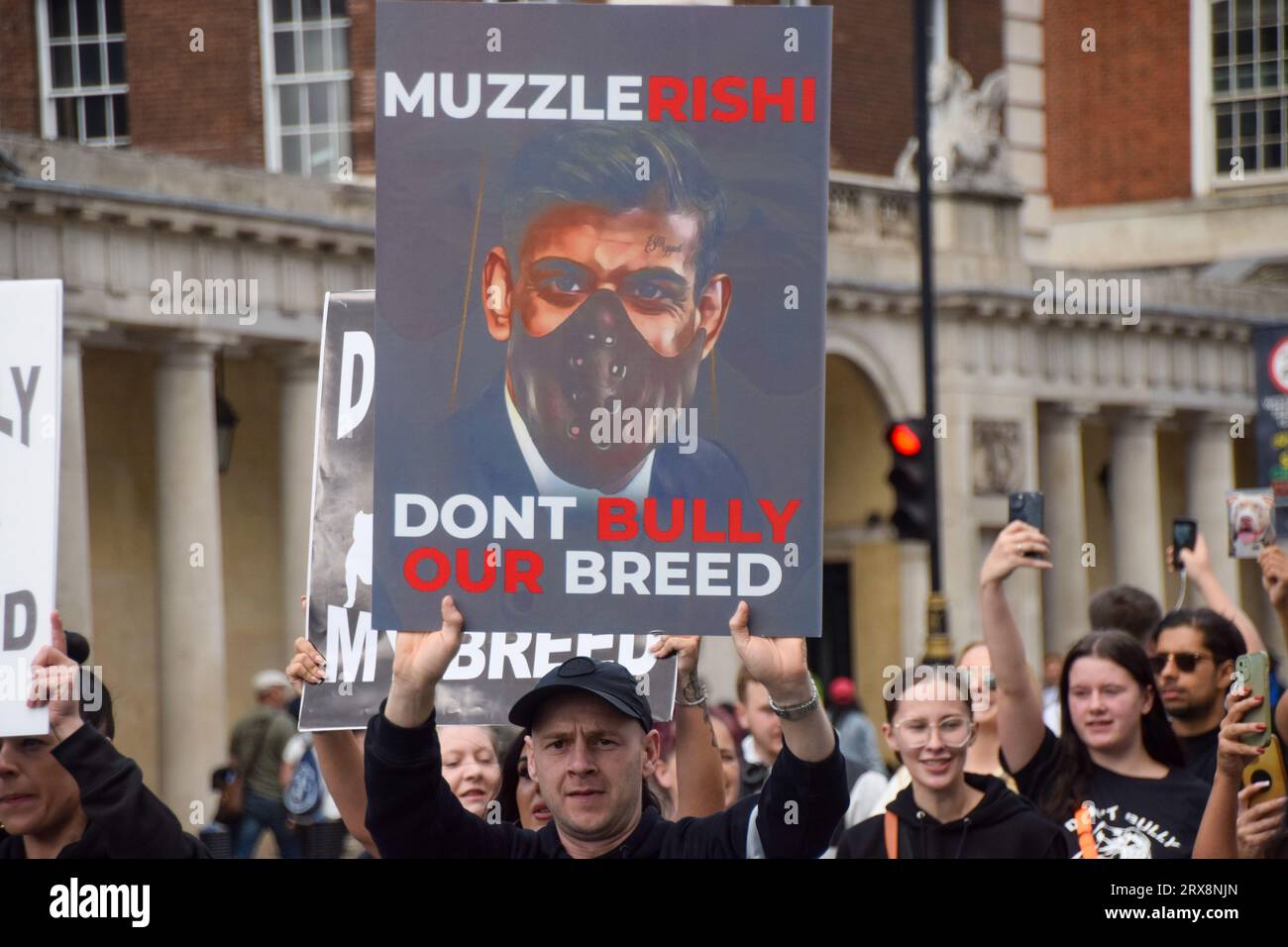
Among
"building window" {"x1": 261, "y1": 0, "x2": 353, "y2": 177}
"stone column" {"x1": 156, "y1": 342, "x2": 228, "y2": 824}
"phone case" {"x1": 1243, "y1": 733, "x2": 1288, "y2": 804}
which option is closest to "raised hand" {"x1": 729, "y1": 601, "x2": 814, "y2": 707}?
"phone case" {"x1": 1243, "y1": 733, "x2": 1288, "y2": 804}

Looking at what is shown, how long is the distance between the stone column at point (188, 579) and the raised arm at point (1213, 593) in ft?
41.2

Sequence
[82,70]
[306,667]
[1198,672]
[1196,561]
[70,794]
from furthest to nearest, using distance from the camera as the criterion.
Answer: [82,70], [1196,561], [1198,672], [306,667], [70,794]

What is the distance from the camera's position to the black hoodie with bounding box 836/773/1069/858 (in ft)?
19.6

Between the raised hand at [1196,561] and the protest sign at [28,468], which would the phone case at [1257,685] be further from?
the raised hand at [1196,561]

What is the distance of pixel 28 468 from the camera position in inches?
222

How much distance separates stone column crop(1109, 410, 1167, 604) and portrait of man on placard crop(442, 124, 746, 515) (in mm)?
19302

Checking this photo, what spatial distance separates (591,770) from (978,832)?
163cm

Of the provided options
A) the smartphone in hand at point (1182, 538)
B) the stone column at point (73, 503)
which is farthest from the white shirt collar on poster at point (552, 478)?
the stone column at point (73, 503)

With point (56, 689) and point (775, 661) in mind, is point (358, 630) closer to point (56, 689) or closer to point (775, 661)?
point (56, 689)

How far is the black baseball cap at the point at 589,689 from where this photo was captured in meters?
4.77

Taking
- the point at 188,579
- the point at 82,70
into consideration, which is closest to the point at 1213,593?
the point at 188,579

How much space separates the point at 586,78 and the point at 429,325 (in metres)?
0.58
